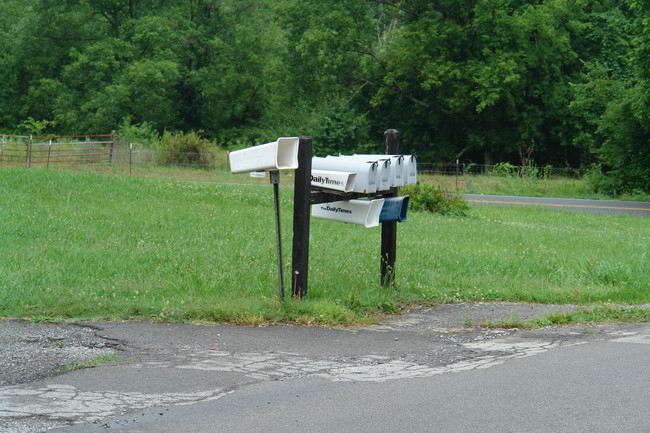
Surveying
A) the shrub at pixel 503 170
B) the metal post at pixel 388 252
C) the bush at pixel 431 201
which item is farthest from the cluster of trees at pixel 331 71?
the metal post at pixel 388 252

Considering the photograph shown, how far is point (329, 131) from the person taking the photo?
49.6 metres

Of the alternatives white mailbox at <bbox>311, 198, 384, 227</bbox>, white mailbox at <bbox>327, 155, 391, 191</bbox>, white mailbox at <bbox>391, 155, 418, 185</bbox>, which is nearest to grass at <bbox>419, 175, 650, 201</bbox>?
white mailbox at <bbox>391, 155, 418, 185</bbox>

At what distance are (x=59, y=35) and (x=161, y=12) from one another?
26.0 ft

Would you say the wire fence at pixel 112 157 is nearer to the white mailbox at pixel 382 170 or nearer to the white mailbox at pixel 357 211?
the white mailbox at pixel 357 211

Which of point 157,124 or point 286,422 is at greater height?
point 157,124

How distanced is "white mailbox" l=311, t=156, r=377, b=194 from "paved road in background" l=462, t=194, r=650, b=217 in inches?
856

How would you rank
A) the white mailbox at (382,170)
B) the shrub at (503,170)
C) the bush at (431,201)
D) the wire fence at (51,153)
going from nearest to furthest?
the white mailbox at (382,170) < the bush at (431,201) < the wire fence at (51,153) < the shrub at (503,170)

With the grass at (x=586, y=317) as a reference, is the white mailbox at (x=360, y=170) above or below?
above

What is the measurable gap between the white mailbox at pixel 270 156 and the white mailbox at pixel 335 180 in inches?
17.5

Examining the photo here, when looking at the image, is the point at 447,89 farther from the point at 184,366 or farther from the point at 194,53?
the point at 184,366

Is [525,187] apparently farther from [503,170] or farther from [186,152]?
[186,152]

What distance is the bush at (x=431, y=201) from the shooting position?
21.9 m

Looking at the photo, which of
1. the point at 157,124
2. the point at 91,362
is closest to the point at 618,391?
the point at 91,362

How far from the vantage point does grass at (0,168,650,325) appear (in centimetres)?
723
